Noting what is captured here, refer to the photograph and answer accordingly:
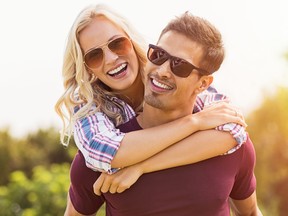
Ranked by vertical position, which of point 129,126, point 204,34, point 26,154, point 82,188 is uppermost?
point 204,34

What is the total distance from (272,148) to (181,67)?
41.9 ft

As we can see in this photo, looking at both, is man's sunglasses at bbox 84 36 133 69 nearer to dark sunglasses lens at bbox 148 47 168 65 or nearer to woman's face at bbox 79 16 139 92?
woman's face at bbox 79 16 139 92

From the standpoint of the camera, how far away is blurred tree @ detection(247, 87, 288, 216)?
1480 cm

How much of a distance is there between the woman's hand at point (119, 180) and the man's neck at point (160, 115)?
26 cm

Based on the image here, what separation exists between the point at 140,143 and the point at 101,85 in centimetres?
59

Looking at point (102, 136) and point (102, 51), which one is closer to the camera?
point (102, 136)

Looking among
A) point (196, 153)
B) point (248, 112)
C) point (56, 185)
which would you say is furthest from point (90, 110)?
point (248, 112)

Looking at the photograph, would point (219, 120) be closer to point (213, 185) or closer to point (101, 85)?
point (213, 185)

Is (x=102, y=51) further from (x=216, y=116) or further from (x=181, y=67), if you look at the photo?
(x=216, y=116)

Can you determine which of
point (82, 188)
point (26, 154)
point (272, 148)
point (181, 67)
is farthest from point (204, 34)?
point (26, 154)

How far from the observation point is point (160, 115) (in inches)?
146

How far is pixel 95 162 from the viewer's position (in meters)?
3.53

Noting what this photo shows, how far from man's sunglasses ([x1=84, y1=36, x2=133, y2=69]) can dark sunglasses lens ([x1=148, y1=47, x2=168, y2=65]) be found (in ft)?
1.23

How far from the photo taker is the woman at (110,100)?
3543 millimetres
